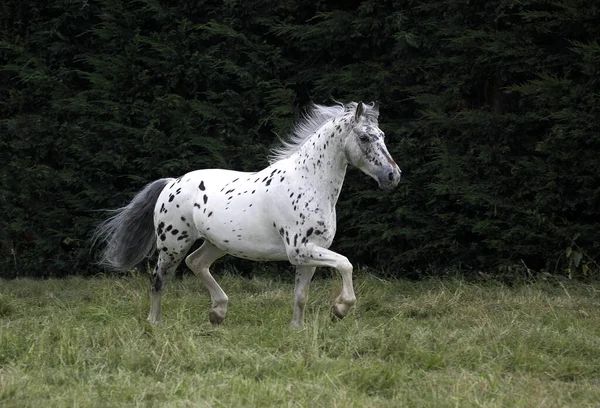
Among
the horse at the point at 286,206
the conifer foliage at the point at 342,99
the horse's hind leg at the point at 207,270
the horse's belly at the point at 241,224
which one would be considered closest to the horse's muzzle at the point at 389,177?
the horse at the point at 286,206

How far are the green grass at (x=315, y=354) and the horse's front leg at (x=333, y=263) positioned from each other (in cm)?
17

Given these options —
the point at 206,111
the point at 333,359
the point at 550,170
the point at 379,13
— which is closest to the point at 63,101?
the point at 206,111

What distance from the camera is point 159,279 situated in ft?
24.5

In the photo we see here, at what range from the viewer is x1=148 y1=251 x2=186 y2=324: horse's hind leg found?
7.33 meters

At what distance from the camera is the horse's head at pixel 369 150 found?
662 cm

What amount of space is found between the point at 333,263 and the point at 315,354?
1.21 m

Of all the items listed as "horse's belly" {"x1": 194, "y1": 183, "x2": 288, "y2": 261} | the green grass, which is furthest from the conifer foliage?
"horse's belly" {"x1": 194, "y1": 183, "x2": 288, "y2": 261}

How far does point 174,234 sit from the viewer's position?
7520 millimetres

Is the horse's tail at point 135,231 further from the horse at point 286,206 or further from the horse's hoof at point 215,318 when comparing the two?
the horse's hoof at point 215,318

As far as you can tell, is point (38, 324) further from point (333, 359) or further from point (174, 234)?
point (333, 359)

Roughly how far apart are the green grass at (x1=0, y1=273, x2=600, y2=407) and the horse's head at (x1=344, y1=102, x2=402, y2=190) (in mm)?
1054

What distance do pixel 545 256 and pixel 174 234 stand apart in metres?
3.58

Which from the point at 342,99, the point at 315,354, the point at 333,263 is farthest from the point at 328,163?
the point at 342,99

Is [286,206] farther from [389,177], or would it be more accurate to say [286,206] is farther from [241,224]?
[389,177]
